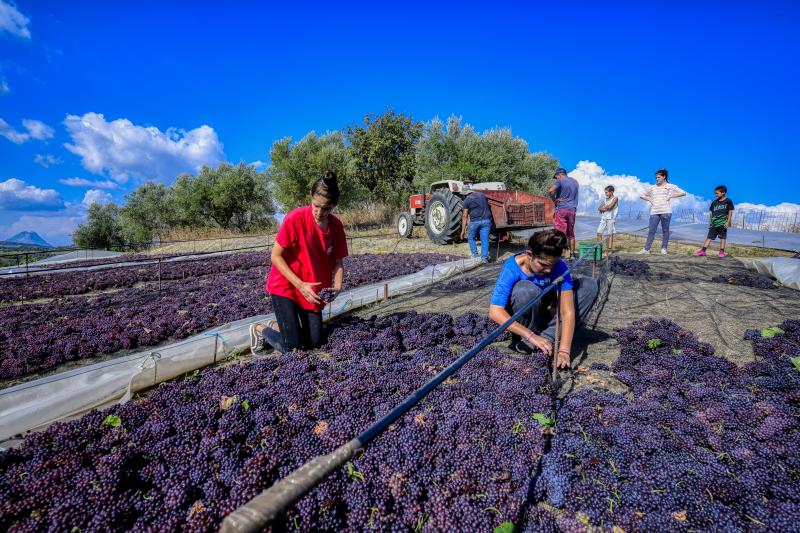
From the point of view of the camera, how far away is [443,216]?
33.2ft

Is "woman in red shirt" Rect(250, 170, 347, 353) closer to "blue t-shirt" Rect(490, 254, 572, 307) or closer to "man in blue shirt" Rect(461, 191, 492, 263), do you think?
"blue t-shirt" Rect(490, 254, 572, 307)

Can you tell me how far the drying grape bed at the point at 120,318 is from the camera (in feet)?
11.4

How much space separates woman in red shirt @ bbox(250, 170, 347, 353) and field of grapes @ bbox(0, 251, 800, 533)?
317mm

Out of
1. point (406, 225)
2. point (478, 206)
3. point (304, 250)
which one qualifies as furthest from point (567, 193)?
point (304, 250)

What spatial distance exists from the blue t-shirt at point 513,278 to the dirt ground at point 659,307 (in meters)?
0.67

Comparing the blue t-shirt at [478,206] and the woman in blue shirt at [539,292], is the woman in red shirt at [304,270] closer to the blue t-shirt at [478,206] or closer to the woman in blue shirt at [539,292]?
the woman in blue shirt at [539,292]

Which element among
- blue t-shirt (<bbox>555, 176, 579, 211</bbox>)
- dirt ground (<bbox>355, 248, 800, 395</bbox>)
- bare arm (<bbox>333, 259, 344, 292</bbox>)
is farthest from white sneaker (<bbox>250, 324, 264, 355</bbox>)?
blue t-shirt (<bbox>555, 176, 579, 211</bbox>)

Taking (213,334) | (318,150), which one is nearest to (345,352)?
(213,334)

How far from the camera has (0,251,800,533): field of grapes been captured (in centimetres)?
146

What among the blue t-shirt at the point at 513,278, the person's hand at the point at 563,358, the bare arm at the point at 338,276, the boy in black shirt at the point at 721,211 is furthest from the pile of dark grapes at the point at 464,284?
the boy in black shirt at the point at 721,211

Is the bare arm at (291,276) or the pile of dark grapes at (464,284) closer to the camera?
the bare arm at (291,276)

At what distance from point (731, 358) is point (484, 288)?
2971 millimetres

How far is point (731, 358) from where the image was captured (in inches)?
120

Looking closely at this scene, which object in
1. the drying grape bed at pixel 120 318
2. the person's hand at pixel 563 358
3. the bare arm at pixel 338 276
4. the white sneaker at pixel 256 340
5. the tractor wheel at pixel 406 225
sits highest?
the tractor wheel at pixel 406 225
